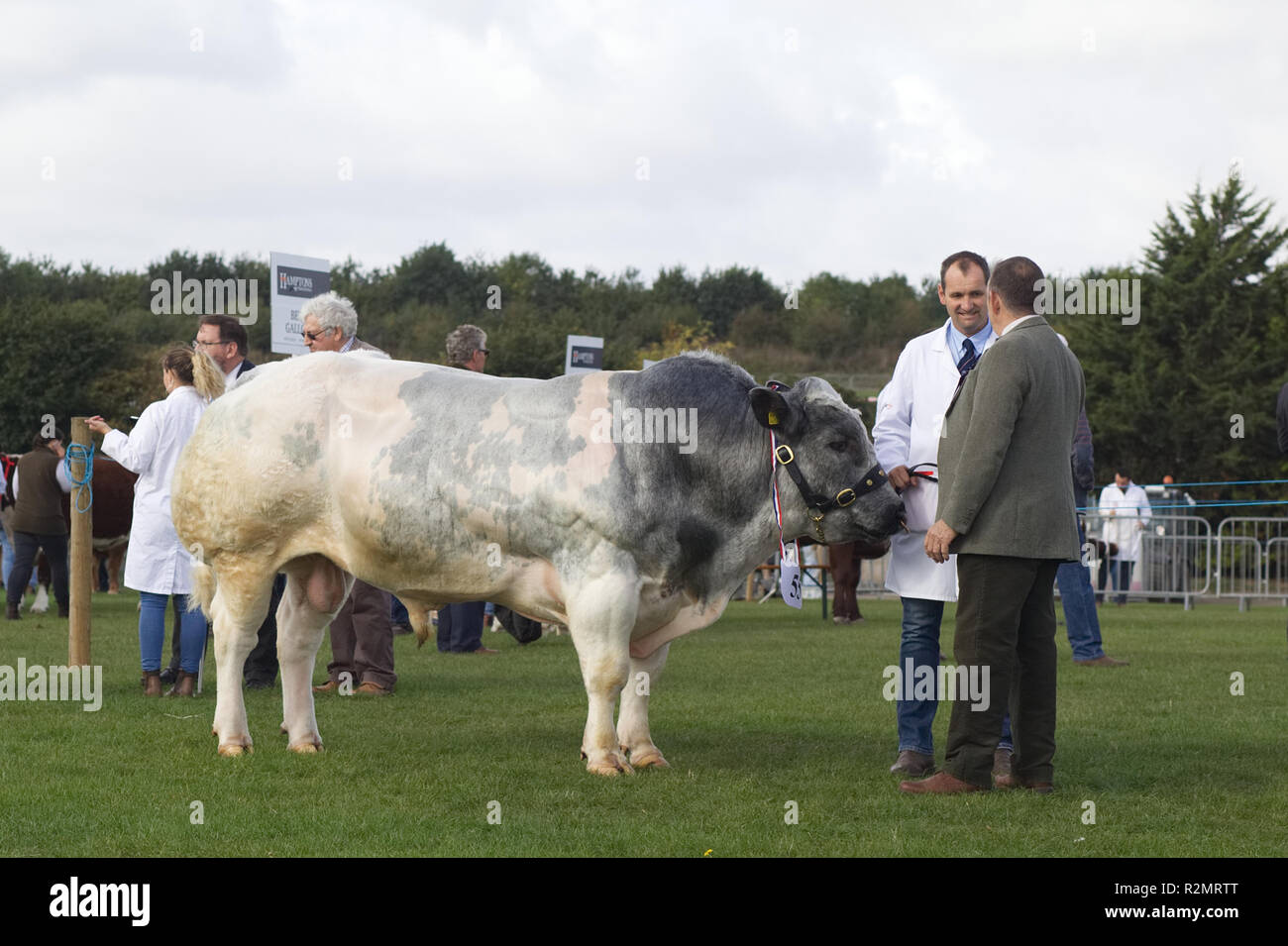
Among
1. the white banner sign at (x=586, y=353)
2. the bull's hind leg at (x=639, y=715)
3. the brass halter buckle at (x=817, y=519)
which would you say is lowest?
the bull's hind leg at (x=639, y=715)

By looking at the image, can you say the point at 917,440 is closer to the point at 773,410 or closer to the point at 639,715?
the point at 773,410

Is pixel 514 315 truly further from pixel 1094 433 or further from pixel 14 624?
pixel 14 624

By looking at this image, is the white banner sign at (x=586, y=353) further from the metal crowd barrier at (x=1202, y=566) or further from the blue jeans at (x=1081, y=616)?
the blue jeans at (x=1081, y=616)

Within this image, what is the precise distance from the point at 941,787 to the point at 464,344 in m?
6.71

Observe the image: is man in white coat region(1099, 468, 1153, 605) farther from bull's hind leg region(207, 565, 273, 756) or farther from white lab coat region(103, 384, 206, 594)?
bull's hind leg region(207, 565, 273, 756)

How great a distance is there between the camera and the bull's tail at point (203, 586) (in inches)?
334

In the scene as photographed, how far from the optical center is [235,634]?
802 centimetres

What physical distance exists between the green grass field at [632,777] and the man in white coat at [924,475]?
34 cm

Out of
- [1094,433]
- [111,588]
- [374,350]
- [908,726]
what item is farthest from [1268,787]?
[1094,433]

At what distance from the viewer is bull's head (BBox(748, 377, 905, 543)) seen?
23.9 ft

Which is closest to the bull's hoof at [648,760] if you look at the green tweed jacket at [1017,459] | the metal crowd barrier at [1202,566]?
the green tweed jacket at [1017,459]

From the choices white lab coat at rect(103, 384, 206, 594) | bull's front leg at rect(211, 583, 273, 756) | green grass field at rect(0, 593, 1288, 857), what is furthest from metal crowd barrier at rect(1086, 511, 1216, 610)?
bull's front leg at rect(211, 583, 273, 756)

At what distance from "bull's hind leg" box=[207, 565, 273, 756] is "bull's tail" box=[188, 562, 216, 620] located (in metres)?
0.39

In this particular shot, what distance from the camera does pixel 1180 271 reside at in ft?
142
